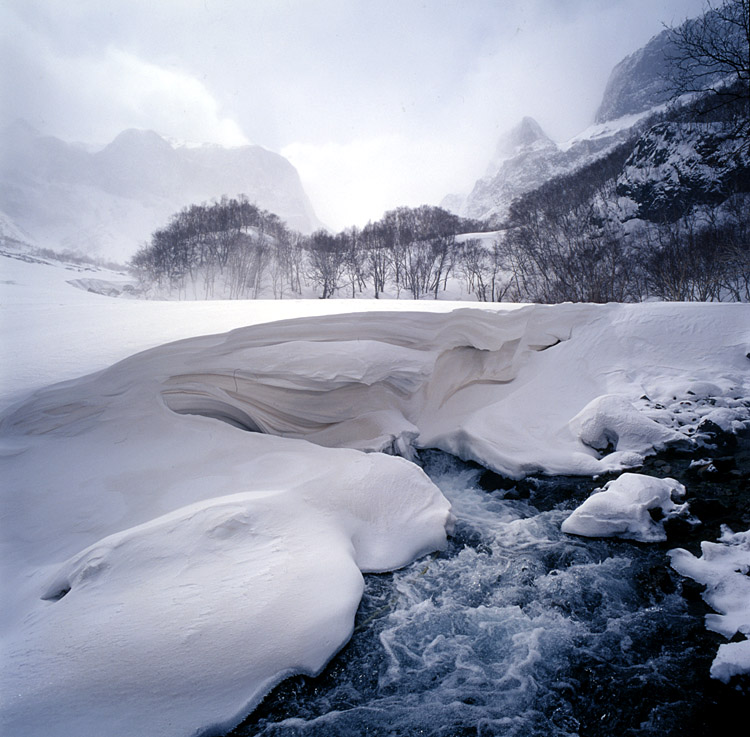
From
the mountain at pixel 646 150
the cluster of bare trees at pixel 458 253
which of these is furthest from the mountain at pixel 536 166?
the cluster of bare trees at pixel 458 253

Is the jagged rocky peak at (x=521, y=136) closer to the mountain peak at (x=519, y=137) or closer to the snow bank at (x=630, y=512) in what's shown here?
the mountain peak at (x=519, y=137)

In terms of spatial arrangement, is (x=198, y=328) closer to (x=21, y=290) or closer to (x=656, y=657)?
(x=656, y=657)

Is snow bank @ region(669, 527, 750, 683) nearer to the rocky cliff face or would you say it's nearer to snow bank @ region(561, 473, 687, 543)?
snow bank @ region(561, 473, 687, 543)

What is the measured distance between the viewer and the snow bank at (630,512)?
3676 mm

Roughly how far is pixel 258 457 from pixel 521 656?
2973 millimetres

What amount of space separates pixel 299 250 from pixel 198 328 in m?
27.9

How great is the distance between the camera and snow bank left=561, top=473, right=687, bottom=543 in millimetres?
3676

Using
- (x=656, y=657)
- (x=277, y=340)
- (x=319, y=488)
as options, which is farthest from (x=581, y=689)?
(x=277, y=340)

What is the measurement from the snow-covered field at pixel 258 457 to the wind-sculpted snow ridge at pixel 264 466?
2cm

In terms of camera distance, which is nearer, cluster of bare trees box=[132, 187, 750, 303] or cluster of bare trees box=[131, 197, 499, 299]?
cluster of bare trees box=[132, 187, 750, 303]

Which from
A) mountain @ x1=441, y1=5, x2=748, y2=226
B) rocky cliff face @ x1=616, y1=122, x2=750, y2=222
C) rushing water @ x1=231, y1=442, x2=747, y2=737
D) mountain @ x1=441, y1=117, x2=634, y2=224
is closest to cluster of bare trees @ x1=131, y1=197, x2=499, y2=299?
rocky cliff face @ x1=616, y1=122, x2=750, y2=222

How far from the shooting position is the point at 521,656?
8.22 ft

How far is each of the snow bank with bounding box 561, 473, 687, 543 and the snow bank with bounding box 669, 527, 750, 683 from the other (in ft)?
1.06

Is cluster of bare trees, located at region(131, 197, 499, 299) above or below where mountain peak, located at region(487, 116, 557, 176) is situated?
below
